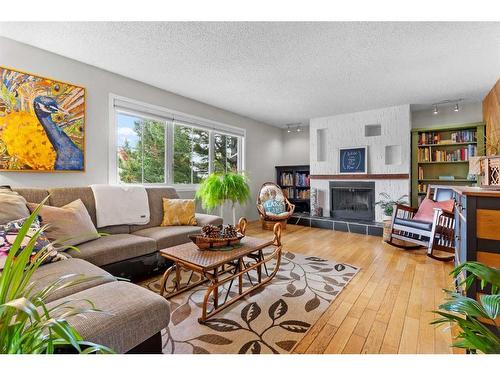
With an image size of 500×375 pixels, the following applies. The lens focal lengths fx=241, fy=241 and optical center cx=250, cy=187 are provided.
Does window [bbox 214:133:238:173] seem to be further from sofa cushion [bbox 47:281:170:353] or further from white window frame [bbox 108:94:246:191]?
sofa cushion [bbox 47:281:170:353]

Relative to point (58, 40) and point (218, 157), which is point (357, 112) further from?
point (58, 40)

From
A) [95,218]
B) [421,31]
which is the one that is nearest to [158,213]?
[95,218]

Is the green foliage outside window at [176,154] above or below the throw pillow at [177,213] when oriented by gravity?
above

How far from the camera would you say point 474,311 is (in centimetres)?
73

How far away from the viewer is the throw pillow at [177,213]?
290 centimetres

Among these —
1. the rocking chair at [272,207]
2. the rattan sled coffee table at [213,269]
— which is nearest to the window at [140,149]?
the rattan sled coffee table at [213,269]

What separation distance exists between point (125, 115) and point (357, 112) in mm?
4154

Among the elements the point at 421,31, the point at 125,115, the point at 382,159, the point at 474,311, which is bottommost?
the point at 474,311

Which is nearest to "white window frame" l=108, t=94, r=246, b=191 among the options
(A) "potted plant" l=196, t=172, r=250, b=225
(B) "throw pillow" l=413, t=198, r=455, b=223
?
(A) "potted plant" l=196, t=172, r=250, b=225

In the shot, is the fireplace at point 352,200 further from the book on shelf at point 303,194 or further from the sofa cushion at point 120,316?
the sofa cushion at point 120,316

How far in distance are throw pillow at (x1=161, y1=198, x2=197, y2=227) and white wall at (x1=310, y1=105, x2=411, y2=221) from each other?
10.6 feet

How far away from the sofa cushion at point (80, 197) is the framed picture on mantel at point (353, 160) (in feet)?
13.5

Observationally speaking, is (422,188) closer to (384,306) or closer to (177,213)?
(384,306)

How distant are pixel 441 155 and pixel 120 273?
5230mm
